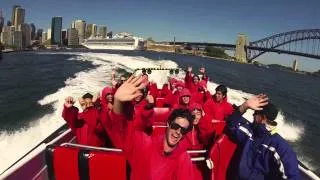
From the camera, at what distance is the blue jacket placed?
3455 mm

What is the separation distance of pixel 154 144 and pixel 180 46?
14080 centimetres

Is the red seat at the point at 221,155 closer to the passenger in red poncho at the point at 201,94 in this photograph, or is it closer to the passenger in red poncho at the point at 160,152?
the passenger in red poncho at the point at 160,152

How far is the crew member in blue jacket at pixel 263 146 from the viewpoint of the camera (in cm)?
346

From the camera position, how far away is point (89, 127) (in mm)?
5266

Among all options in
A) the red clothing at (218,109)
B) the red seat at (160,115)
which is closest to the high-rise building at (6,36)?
the red seat at (160,115)

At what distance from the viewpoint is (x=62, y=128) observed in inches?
244

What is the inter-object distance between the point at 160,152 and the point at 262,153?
129 centimetres

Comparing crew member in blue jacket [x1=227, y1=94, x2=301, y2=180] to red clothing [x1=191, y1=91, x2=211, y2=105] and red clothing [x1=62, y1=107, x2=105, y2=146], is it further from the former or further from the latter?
red clothing [x1=191, y1=91, x2=211, y2=105]

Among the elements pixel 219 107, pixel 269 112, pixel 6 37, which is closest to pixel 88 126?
pixel 219 107

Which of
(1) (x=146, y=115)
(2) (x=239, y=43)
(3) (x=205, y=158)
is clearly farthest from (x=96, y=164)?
(2) (x=239, y=43)

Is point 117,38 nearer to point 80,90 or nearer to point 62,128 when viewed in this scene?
point 80,90

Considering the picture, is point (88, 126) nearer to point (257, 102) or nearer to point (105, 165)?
point (105, 165)

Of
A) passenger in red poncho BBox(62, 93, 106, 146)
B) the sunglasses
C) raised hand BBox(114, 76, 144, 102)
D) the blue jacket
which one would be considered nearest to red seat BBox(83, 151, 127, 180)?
passenger in red poncho BBox(62, 93, 106, 146)

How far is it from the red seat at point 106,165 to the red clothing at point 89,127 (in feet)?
3.59
